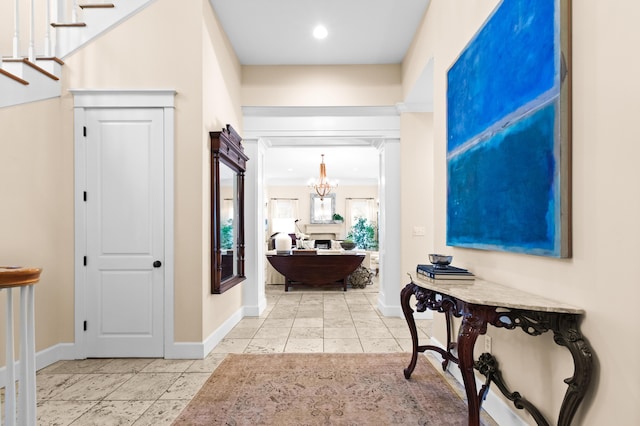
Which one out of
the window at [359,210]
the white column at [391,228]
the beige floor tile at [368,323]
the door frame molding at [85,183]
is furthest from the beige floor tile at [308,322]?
the window at [359,210]

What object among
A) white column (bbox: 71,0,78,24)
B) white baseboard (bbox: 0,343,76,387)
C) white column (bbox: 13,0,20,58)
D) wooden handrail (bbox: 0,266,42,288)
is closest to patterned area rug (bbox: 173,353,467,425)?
wooden handrail (bbox: 0,266,42,288)

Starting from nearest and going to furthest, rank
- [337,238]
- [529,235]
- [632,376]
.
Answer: [632,376] → [529,235] → [337,238]

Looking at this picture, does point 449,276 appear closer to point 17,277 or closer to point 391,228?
point 17,277

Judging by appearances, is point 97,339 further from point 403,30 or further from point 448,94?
point 403,30

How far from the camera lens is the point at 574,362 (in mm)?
1331

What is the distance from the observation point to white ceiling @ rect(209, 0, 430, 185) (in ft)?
11.1

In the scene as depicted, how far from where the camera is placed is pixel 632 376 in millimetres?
1134

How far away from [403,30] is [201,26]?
2032mm

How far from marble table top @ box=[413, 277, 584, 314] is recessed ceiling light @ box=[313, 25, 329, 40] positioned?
2904 mm

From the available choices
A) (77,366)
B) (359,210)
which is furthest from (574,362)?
(359,210)

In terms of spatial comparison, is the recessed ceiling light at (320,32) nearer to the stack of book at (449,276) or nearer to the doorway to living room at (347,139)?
the doorway to living room at (347,139)

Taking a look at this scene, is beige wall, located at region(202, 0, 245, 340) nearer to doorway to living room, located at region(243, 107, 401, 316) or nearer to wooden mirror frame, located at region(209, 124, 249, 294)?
wooden mirror frame, located at region(209, 124, 249, 294)

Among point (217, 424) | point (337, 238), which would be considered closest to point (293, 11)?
point (217, 424)

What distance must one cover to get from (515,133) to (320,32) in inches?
107
